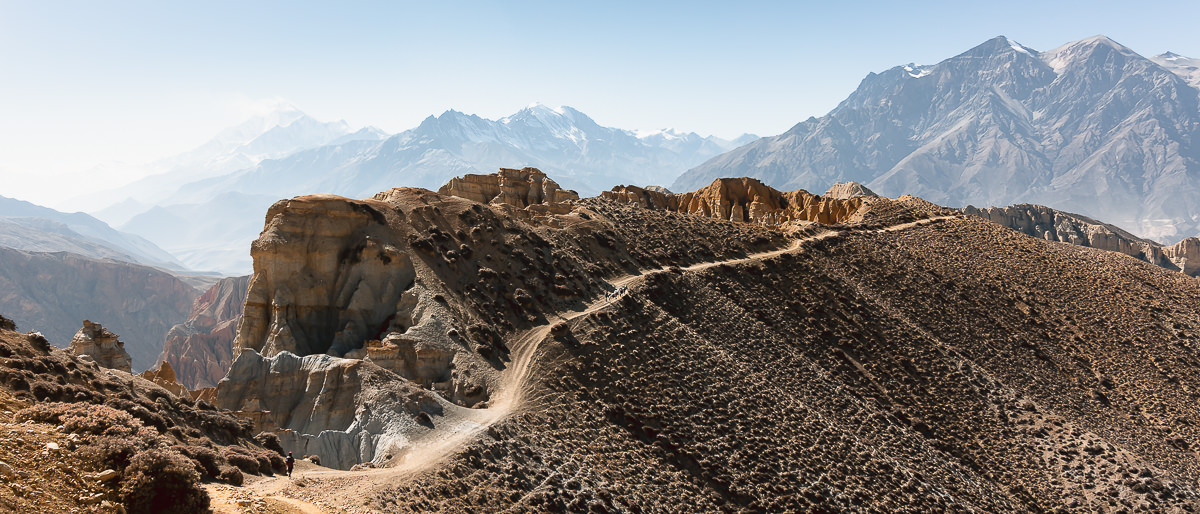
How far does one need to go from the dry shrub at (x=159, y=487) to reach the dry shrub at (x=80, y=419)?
7.81ft

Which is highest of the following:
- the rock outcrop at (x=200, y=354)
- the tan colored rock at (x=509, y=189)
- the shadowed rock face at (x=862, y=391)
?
the tan colored rock at (x=509, y=189)

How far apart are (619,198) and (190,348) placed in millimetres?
106559

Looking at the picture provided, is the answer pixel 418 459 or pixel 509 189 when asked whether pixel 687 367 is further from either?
pixel 509 189

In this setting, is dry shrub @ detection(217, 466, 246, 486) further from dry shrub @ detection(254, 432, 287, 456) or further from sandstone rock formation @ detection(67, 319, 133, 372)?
sandstone rock formation @ detection(67, 319, 133, 372)

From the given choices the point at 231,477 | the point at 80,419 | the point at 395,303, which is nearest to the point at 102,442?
the point at 80,419

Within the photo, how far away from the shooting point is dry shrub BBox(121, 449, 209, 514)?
19969 mm

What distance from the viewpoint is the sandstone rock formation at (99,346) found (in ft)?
129

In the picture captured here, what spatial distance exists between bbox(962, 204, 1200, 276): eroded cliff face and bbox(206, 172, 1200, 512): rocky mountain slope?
300 ft

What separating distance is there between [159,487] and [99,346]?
24975mm

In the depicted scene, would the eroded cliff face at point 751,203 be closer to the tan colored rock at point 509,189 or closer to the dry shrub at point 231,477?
the tan colored rock at point 509,189

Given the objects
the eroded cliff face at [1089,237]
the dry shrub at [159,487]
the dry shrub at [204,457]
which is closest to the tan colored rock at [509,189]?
the dry shrub at [204,457]

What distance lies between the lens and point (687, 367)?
49000 millimetres

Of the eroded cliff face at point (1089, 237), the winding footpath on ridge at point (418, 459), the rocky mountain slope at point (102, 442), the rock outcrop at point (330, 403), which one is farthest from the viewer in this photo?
the eroded cliff face at point (1089, 237)

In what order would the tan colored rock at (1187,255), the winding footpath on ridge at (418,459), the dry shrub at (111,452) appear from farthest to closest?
the tan colored rock at (1187,255), the winding footpath on ridge at (418,459), the dry shrub at (111,452)
